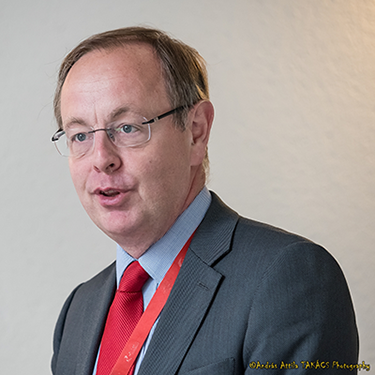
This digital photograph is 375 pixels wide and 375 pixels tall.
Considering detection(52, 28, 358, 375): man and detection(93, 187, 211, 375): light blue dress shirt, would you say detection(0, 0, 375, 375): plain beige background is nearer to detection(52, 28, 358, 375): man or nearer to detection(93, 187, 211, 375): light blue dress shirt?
detection(52, 28, 358, 375): man

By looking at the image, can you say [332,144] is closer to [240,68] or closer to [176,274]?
[240,68]

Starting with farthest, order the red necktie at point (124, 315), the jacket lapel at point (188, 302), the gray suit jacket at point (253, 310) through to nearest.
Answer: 1. the red necktie at point (124, 315)
2. the jacket lapel at point (188, 302)
3. the gray suit jacket at point (253, 310)

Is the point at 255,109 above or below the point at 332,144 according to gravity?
above

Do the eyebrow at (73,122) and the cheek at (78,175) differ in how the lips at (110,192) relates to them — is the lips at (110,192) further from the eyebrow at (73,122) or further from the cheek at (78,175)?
the eyebrow at (73,122)

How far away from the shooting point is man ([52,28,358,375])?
121 cm

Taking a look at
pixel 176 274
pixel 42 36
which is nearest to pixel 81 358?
pixel 176 274

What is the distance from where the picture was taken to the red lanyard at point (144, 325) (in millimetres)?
1400

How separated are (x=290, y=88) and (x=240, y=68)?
1.33ft

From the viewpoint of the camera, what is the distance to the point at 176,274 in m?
1.44

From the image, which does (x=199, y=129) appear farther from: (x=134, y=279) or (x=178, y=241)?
(x=134, y=279)

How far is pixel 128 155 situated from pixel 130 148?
0.02 metres

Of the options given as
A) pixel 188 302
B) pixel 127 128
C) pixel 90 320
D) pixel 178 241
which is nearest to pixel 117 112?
pixel 127 128

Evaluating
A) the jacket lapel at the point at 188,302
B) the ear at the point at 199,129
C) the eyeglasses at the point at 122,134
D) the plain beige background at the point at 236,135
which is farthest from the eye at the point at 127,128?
the plain beige background at the point at 236,135

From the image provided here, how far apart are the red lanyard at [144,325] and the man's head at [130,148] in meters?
0.14
